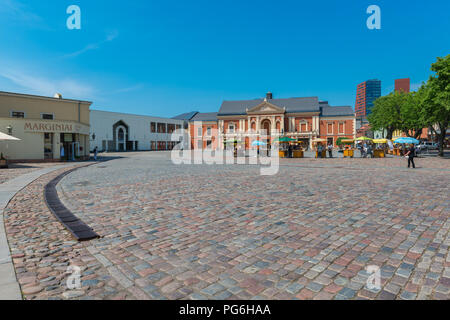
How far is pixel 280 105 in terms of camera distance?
2894 inches

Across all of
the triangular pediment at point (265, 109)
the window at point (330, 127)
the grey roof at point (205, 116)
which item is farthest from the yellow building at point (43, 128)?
the window at point (330, 127)

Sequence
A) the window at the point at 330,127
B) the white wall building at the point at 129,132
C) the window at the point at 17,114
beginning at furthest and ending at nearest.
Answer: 1. the window at the point at 330,127
2. the white wall building at the point at 129,132
3. the window at the point at 17,114

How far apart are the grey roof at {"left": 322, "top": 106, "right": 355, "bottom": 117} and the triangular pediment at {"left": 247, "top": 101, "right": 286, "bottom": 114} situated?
12482 millimetres

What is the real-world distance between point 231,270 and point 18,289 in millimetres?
2322

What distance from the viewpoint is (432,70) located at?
83.4 ft

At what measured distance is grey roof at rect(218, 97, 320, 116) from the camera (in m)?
69.8

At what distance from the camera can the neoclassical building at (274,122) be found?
67062 mm

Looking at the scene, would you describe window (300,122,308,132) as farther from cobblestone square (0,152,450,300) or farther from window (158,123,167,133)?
cobblestone square (0,152,450,300)

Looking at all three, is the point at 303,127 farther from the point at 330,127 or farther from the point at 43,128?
the point at 43,128

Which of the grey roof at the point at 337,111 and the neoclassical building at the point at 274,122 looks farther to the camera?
the neoclassical building at the point at 274,122

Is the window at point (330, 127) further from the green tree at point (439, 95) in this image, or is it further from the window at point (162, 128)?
the window at point (162, 128)

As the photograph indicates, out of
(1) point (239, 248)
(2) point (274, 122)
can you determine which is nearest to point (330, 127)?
(2) point (274, 122)

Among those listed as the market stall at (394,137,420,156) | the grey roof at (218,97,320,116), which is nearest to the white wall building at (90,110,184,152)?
the grey roof at (218,97,320,116)
